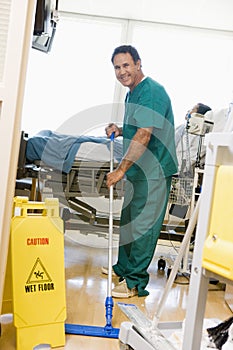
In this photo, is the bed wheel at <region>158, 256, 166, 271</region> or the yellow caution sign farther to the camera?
the bed wheel at <region>158, 256, 166, 271</region>

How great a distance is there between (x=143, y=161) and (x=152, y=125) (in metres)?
0.23

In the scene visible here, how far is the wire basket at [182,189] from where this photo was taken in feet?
10.6

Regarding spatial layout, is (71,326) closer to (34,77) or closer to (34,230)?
(34,230)

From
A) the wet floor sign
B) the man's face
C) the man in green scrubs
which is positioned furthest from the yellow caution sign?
the man's face

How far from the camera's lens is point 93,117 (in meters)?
2.33

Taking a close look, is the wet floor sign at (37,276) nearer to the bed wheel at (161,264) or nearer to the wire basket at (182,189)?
the bed wheel at (161,264)

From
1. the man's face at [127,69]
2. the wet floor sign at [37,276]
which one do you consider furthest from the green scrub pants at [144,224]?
the wet floor sign at [37,276]

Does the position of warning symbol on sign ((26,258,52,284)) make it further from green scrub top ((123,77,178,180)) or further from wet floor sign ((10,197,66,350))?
green scrub top ((123,77,178,180))

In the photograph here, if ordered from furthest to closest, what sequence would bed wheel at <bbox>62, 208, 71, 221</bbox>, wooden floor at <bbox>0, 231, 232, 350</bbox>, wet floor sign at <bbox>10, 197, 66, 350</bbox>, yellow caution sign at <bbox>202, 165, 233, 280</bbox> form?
bed wheel at <bbox>62, 208, 71, 221</bbox> < wooden floor at <bbox>0, 231, 232, 350</bbox> < wet floor sign at <bbox>10, 197, 66, 350</bbox> < yellow caution sign at <bbox>202, 165, 233, 280</bbox>

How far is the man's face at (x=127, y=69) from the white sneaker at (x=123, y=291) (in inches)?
46.3

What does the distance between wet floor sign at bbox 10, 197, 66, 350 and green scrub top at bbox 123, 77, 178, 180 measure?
2.83 feet

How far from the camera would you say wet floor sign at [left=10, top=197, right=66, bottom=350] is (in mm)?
1584

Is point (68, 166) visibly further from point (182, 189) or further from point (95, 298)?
point (182, 189)

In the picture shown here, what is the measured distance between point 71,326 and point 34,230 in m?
0.48
